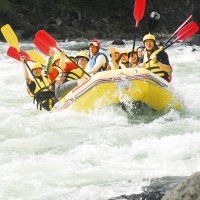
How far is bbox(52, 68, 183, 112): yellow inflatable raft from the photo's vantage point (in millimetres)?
7230

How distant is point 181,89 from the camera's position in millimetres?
10555

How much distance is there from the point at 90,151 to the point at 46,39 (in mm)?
3543

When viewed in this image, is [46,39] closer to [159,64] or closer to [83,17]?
[159,64]

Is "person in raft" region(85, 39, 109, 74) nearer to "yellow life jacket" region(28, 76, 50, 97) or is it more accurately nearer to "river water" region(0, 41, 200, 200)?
"yellow life jacket" region(28, 76, 50, 97)

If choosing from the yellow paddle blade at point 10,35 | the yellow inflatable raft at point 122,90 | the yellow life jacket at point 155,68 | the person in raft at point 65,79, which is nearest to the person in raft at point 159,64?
the yellow life jacket at point 155,68

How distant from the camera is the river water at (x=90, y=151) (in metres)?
4.61

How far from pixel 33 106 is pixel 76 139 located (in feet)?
9.35

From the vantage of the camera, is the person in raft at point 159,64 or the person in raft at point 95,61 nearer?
the person in raft at point 159,64

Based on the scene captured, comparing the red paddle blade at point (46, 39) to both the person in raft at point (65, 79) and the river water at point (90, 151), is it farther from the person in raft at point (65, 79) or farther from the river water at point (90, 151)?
the river water at point (90, 151)

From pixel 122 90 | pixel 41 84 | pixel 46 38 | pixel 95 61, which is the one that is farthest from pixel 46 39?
pixel 122 90

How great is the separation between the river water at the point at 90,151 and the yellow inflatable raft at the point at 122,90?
167 millimetres

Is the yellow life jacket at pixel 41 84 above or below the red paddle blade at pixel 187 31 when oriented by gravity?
below

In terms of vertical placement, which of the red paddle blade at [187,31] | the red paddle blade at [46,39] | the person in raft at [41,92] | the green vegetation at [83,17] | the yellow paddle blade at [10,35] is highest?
the red paddle blade at [187,31]

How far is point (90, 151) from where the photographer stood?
18.8ft
